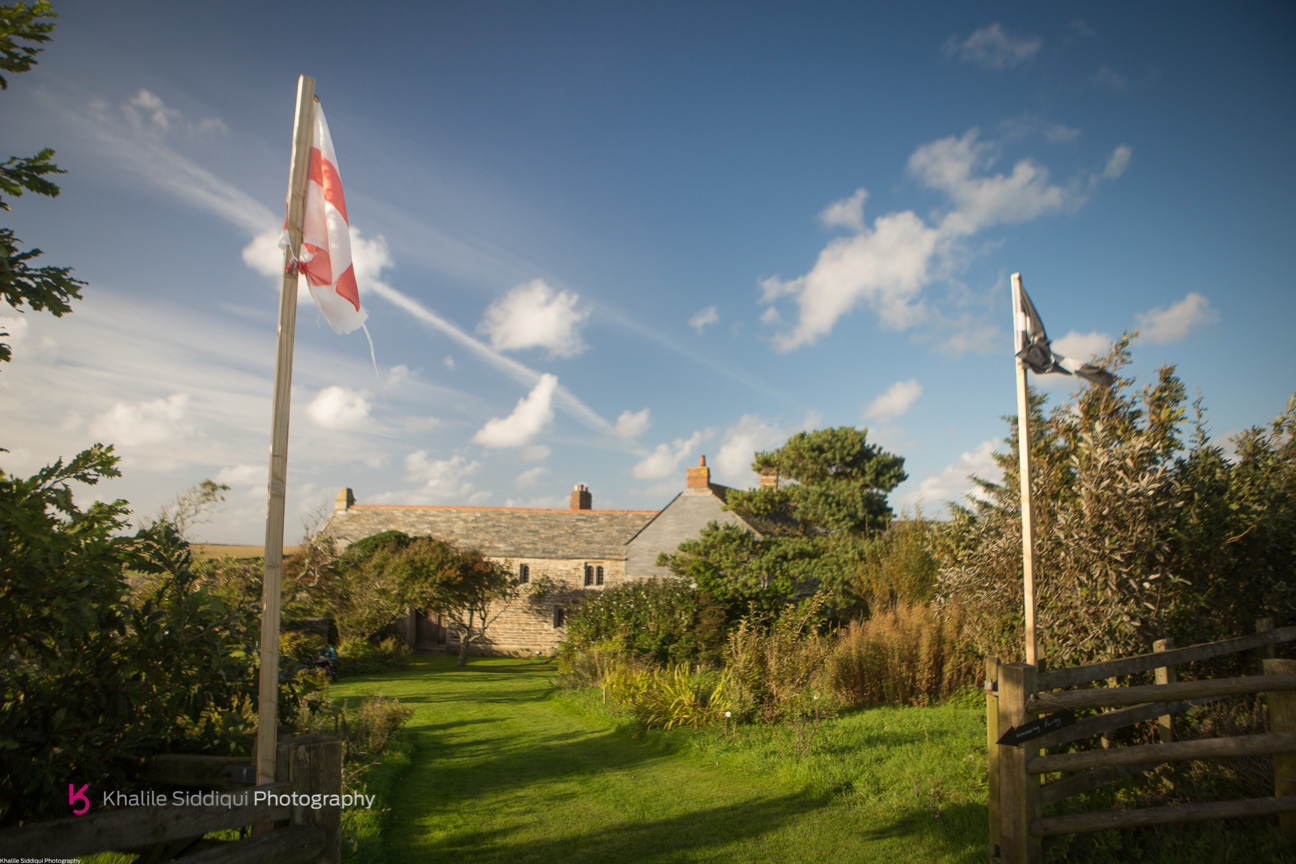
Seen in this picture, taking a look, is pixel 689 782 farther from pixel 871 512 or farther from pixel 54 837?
pixel 871 512

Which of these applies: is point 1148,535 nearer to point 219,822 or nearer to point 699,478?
point 219,822

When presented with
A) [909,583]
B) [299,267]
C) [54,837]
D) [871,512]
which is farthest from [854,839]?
[871,512]

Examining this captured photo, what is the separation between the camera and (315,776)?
3.21 metres

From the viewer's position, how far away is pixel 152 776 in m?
3.52

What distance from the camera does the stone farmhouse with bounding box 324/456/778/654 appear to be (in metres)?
28.7

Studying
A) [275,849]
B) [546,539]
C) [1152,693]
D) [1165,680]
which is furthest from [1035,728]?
[546,539]

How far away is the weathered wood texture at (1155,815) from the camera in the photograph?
4.56 metres

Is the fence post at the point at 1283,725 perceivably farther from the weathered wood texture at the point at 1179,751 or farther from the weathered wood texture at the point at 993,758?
the weathered wood texture at the point at 993,758

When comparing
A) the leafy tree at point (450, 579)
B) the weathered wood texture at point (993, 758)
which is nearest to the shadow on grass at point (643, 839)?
the weathered wood texture at point (993, 758)

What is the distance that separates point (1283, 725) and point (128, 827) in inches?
285

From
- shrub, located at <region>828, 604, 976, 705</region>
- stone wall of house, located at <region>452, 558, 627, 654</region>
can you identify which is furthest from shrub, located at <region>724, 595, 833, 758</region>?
stone wall of house, located at <region>452, 558, 627, 654</region>

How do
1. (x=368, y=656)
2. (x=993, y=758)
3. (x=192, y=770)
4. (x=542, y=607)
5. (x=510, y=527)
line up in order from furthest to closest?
(x=510, y=527), (x=542, y=607), (x=368, y=656), (x=993, y=758), (x=192, y=770)

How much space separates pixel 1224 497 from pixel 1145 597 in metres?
1.35

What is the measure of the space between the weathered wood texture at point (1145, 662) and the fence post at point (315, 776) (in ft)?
14.5
